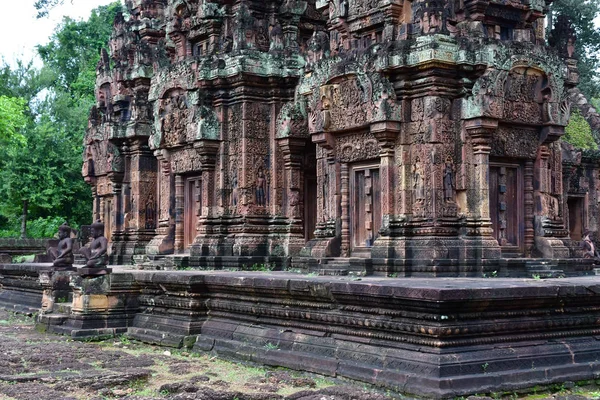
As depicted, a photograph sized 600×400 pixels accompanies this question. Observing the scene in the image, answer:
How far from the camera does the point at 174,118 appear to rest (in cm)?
1669

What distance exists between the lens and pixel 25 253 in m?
28.8

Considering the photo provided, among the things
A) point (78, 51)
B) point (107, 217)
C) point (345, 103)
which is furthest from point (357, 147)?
point (78, 51)

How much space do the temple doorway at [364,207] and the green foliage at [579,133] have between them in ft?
38.1

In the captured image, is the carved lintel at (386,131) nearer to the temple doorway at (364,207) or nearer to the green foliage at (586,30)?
the temple doorway at (364,207)

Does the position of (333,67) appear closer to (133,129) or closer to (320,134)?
(320,134)

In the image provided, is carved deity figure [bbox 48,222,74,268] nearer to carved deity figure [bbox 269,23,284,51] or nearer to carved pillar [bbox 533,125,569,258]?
carved deity figure [bbox 269,23,284,51]

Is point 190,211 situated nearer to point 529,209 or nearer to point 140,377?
point 529,209

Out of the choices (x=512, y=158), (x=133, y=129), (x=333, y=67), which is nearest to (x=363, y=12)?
(x=333, y=67)

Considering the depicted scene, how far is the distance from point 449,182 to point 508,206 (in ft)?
3.95

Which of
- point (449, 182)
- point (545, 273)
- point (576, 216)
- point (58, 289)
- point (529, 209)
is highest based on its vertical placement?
point (449, 182)

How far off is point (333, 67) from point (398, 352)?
5.40m

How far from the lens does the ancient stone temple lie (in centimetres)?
1116

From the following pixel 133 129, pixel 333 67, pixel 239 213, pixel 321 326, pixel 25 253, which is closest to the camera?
pixel 321 326

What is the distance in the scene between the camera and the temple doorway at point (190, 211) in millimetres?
16562
